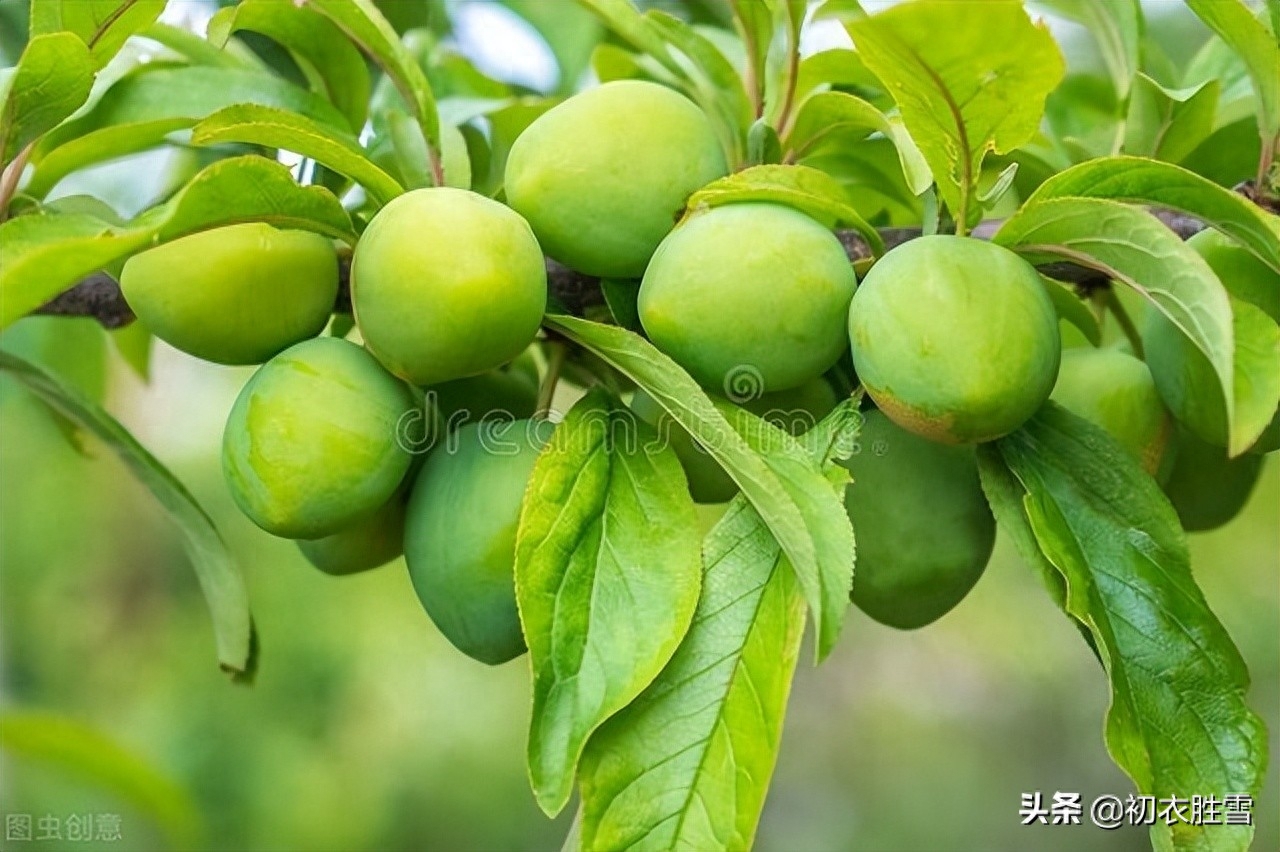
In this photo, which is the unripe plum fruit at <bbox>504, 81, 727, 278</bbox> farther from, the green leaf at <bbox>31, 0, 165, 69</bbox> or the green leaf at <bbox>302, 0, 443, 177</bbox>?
the green leaf at <bbox>31, 0, 165, 69</bbox>

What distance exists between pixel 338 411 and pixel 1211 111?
55 centimetres

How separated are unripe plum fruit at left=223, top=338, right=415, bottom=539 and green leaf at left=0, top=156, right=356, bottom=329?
7cm

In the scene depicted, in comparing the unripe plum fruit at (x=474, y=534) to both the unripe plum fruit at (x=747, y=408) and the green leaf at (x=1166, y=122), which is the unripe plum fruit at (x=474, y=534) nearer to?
the unripe plum fruit at (x=747, y=408)

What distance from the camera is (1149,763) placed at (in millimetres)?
549

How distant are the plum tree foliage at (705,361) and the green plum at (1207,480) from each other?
0.13 feet

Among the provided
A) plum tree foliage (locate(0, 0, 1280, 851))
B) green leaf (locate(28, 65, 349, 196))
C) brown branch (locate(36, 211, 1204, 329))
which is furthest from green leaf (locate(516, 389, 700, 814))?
green leaf (locate(28, 65, 349, 196))

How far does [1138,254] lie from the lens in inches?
20.3

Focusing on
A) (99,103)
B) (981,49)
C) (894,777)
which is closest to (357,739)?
(894,777)

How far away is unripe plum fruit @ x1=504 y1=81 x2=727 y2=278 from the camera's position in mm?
601

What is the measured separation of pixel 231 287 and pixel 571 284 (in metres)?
0.19

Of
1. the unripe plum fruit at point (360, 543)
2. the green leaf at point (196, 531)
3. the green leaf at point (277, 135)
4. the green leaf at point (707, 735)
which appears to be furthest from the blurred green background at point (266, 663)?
the green leaf at point (707, 735)

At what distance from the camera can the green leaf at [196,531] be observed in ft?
2.48

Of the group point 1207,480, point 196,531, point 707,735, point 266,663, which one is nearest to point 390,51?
point 196,531

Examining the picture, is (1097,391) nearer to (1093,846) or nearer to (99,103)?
(99,103)
